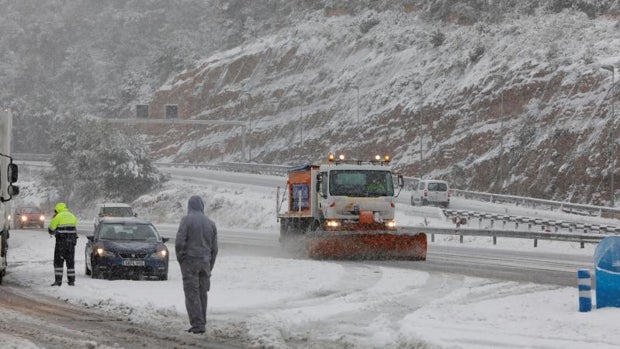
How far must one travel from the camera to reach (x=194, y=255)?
14.2 metres

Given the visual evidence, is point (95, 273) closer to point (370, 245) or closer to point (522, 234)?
point (370, 245)

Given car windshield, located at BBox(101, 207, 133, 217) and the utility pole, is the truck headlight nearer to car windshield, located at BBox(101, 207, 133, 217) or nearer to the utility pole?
car windshield, located at BBox(101, 207, 133, 217)

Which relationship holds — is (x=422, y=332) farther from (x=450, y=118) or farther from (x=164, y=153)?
(x=164, y=153)

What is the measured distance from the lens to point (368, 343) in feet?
43.8

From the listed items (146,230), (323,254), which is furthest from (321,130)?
(146,230)

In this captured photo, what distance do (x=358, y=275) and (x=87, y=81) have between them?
398ft

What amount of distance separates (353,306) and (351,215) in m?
Answer: 13.3

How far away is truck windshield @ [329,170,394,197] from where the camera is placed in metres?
31.3

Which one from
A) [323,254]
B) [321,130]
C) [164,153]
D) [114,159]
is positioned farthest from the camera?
Answer: [164,153]

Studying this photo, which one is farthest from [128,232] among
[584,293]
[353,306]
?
[584,293]

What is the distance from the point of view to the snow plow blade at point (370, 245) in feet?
98.3

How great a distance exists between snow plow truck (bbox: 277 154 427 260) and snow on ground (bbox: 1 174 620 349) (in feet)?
5.10

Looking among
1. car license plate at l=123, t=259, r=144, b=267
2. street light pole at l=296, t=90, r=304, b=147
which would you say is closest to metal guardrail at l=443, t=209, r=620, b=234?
car license plate at l=123, t=259, r=144, b=267

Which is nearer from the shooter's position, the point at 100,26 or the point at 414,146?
the point at 414,146
